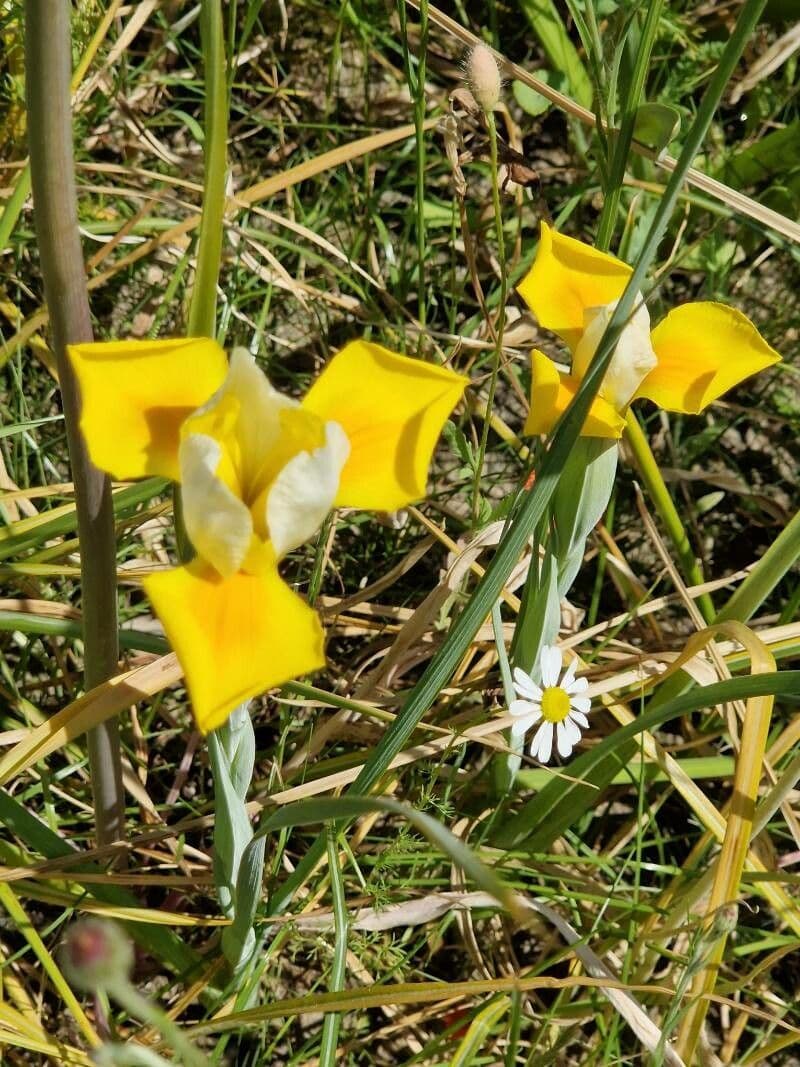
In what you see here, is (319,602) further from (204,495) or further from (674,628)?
(204,495)

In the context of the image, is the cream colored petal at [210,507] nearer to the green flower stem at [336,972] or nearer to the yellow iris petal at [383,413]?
the yellow iris petal at [383,413]

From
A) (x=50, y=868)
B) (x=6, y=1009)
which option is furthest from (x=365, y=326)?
(x=6, y=1009)

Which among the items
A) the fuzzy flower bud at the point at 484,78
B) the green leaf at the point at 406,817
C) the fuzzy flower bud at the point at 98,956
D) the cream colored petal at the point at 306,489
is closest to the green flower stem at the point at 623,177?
the fuzzy flower bud at the point at 484,78

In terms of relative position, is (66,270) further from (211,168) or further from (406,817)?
(406,817)

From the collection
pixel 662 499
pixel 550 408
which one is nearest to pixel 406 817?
pixel 550 408

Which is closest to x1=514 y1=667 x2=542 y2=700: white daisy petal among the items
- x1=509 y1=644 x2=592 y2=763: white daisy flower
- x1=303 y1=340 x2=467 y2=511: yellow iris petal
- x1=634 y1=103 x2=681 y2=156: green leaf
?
x1=509 y1=644 x2=592 y2=763: white daisy flower

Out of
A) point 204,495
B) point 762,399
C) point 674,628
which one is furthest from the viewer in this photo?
point 762,399
